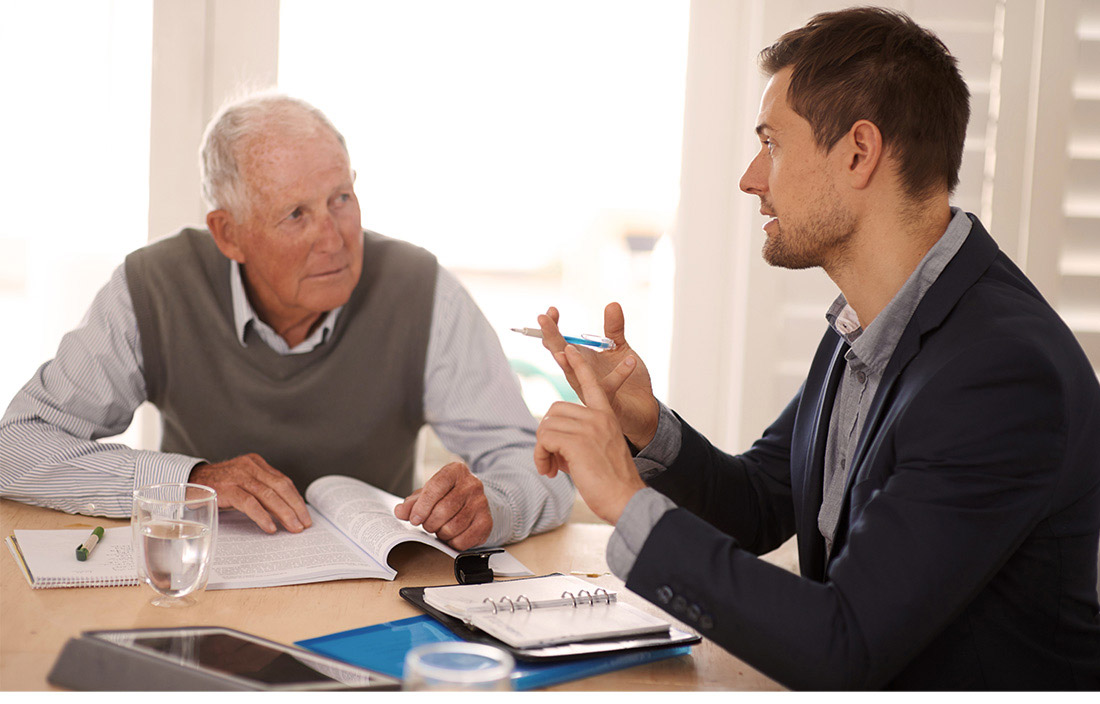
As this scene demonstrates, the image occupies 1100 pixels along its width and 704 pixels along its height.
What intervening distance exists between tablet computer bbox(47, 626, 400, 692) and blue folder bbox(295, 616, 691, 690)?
7 cm

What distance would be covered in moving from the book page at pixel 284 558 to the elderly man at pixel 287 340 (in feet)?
1.31

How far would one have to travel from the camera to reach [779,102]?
1.33 metres

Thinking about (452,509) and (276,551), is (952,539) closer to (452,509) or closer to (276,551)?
(452,509)

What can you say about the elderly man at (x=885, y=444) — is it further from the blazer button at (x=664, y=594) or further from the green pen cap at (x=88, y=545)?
the green pen cap at (x=88, y=545)

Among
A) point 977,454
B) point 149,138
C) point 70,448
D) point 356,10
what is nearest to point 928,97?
point 977,454

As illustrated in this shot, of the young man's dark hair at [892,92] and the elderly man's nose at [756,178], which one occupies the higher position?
the young man's dark hair at [892,92]

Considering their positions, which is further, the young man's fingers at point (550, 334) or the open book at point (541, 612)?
the young man's fingers at point (550, 334)

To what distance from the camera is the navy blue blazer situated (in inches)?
36.9

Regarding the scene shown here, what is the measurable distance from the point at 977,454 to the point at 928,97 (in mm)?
533

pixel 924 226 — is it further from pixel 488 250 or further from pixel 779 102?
pixel 488 250

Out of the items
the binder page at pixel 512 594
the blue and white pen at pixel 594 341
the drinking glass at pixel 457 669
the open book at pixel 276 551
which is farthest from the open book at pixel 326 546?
the drinking glass at pixel 457 669

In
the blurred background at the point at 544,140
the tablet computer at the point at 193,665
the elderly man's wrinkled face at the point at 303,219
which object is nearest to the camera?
the tablet computer at the point at 193,665

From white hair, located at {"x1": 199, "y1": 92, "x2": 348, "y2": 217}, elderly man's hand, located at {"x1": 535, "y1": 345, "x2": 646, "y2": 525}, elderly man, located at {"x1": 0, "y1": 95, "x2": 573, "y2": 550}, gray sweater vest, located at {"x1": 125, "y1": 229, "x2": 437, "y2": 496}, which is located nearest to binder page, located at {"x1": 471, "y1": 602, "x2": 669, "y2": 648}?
elderly man's hand, located at {"x1": 535, "y1": 345, "x2": 646, "y2": 525}

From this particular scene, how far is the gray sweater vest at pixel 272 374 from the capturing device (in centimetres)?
184
